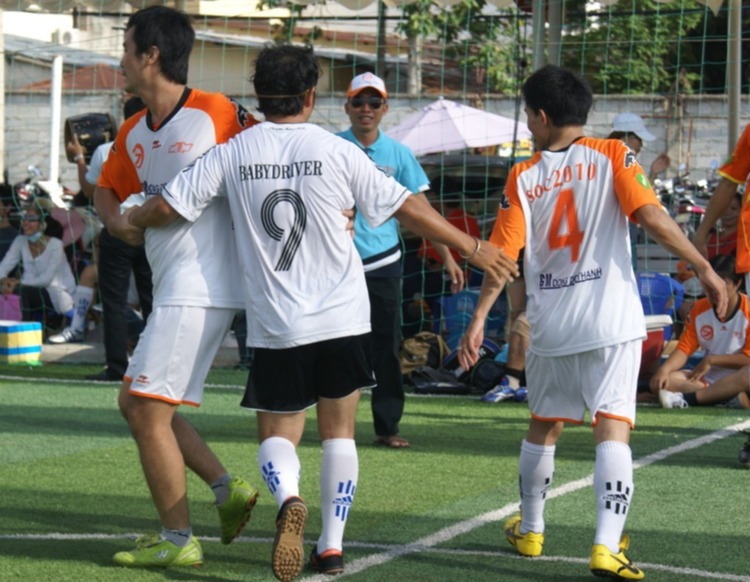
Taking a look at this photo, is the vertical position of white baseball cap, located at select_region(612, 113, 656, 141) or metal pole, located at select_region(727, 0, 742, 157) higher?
metal pole, located at select_region(727, 0, 742, 157)

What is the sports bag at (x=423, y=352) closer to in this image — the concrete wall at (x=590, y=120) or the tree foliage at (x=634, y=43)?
the tree foliage at (x=634, y=43)

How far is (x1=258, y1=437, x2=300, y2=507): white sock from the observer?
4.90 metres

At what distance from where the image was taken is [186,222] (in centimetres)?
516

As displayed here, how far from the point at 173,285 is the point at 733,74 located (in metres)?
9.44

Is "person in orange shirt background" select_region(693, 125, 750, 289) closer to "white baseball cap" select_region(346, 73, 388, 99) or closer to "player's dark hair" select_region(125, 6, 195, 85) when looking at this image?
"white baseball cap" select_region(346, 73, 388, 99)

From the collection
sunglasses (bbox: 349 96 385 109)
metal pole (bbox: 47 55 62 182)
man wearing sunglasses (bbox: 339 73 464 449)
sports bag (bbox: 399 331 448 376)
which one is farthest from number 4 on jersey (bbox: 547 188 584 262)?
metal pole (bbox: 47 55 62 182)

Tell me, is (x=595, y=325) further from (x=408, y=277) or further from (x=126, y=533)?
(x=408, y=277)

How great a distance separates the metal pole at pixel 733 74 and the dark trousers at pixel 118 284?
18.2 ft

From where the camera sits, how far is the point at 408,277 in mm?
13453

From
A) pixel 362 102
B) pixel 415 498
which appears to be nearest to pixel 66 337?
pixel 362 102

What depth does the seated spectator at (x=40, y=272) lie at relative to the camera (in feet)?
47.3

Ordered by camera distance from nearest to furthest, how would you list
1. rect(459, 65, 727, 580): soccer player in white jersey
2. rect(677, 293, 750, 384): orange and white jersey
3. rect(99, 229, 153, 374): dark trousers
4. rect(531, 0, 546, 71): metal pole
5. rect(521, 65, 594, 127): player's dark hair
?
rect(459, 65, 727, 580): soccer player in white jersey < rect(521, 65, 594, 127): player's dark hair < rect(677, 293, 750, 384): orange and white jersey < rect(99, 229, 153, 374): dark trousers < rect(531, 0, 546, 71): metal pole

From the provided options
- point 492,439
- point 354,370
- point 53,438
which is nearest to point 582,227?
point 354,370

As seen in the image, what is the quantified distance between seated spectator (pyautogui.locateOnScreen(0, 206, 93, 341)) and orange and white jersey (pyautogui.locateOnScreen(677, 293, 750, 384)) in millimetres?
6476
